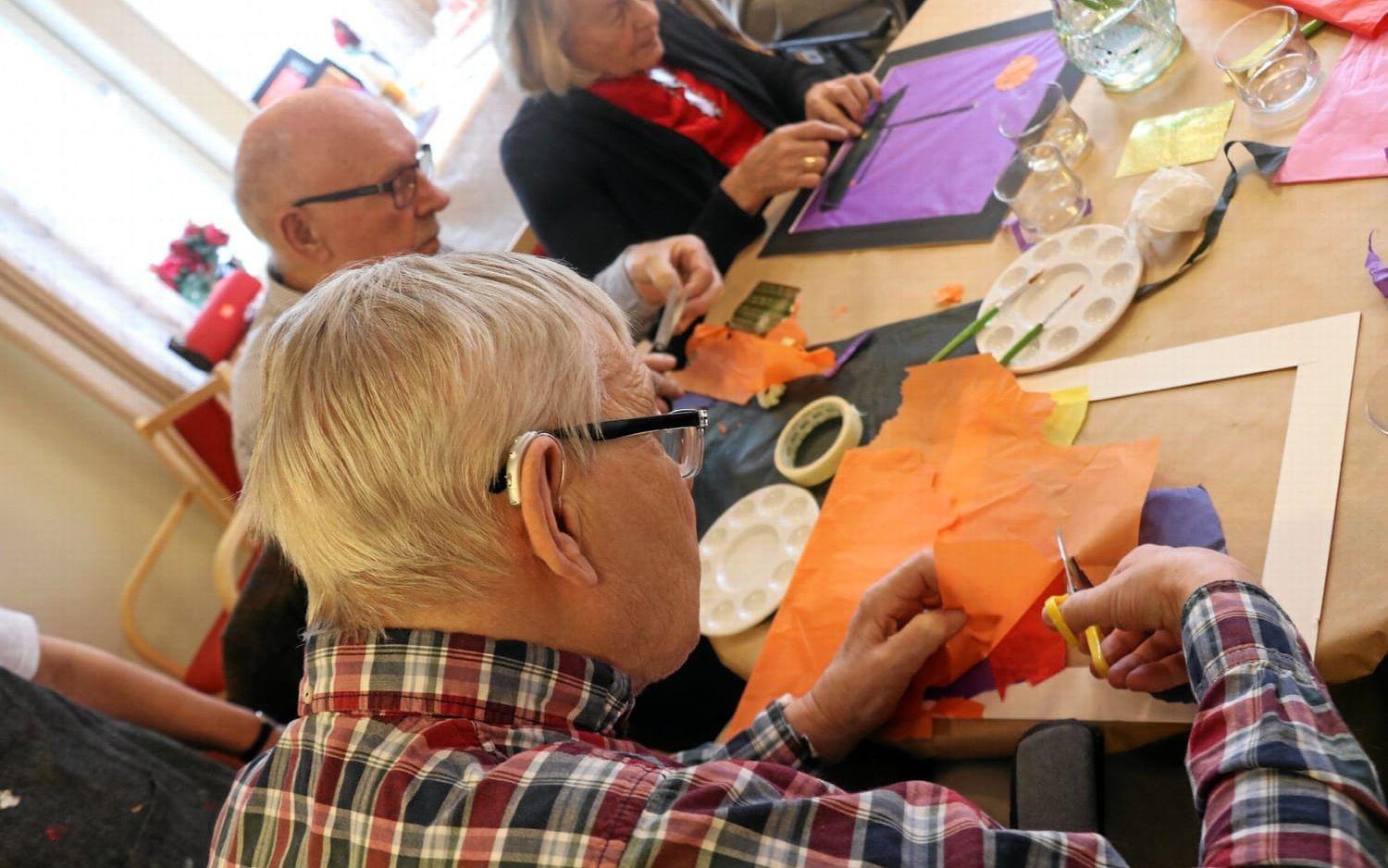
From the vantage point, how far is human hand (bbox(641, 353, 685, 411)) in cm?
150

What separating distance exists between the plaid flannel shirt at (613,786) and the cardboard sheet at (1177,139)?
0.67m

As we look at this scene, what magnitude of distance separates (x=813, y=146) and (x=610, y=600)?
118 centimetres

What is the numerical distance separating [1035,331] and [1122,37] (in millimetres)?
473

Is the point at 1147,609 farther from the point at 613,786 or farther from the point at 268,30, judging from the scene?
the point at 268,30

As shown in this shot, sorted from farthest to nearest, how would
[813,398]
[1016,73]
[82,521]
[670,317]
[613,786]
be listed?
[82,521]
[670,317]
[1016,73]
[813,398]
[613,786]

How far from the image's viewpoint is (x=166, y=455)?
3.02 meters

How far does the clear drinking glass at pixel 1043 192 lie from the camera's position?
120 centimetres

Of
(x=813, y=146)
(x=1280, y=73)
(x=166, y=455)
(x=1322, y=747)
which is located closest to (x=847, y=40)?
(x=813, y=146)

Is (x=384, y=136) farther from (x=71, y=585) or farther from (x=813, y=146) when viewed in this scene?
(x=71, y=585)

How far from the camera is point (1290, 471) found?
0.80m

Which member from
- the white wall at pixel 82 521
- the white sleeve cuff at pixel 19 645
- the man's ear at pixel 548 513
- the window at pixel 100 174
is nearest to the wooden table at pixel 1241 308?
the man's ear at pixel 548 513

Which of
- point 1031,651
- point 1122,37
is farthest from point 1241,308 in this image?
point 1122,37

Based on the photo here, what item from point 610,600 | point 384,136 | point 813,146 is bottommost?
point 813,146

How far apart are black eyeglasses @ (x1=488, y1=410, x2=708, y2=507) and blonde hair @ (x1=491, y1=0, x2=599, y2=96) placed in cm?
139
